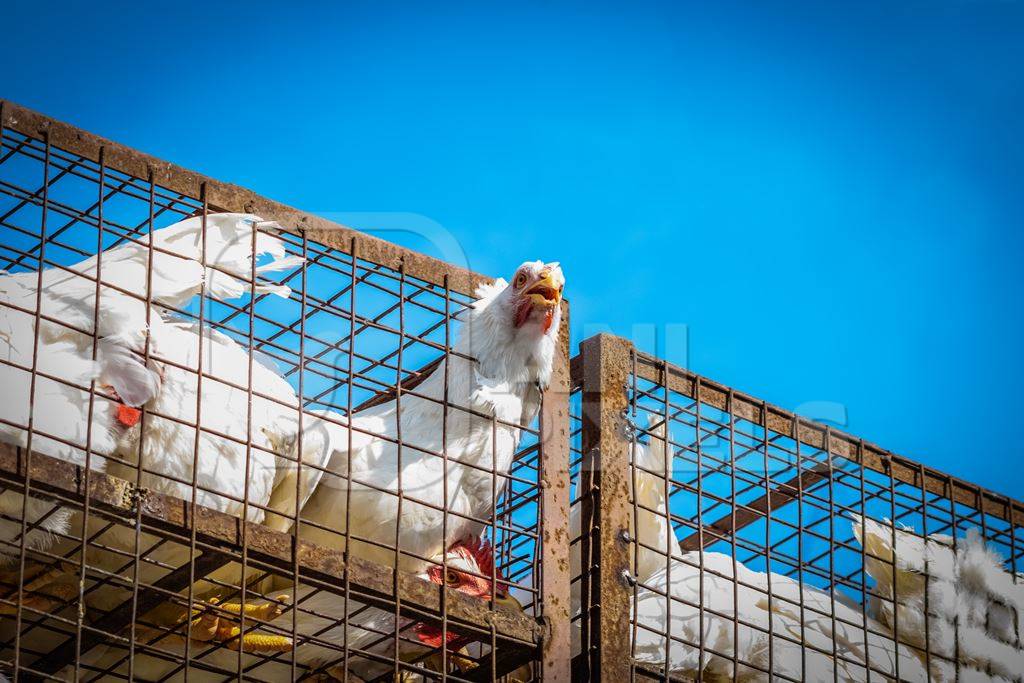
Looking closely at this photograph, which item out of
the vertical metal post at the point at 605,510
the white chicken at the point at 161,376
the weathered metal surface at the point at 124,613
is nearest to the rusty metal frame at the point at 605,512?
the vertical metal post at the point at 605,510

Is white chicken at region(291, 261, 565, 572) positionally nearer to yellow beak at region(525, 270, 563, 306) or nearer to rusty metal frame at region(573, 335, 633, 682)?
yellow beak at region(525, 270, 563, 306)

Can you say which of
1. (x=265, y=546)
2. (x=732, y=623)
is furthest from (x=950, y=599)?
(x=265, y=546)

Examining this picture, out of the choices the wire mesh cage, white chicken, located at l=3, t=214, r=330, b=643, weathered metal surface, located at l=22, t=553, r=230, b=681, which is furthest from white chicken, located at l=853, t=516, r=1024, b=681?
weathered metal surface, located at l=22, t=553, r=230, b=681

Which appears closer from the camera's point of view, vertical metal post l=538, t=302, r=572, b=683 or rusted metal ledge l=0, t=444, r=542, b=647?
rusted metal ledge l=0, t=444, r=542, b=647

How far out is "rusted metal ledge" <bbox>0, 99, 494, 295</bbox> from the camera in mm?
4246

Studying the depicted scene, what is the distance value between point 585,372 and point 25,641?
7.24 ft

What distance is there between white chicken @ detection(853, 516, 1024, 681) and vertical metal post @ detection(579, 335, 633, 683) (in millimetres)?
1394

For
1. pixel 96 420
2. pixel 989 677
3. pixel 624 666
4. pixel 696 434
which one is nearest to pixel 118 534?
pixel 96 420

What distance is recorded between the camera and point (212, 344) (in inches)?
191

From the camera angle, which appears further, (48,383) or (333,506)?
(333,506)

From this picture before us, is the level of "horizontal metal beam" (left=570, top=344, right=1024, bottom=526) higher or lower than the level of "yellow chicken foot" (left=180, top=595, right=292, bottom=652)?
higher

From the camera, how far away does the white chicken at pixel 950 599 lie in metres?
5.90

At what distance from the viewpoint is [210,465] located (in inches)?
183

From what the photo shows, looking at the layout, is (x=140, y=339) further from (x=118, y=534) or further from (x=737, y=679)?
(x=737, y=679)
